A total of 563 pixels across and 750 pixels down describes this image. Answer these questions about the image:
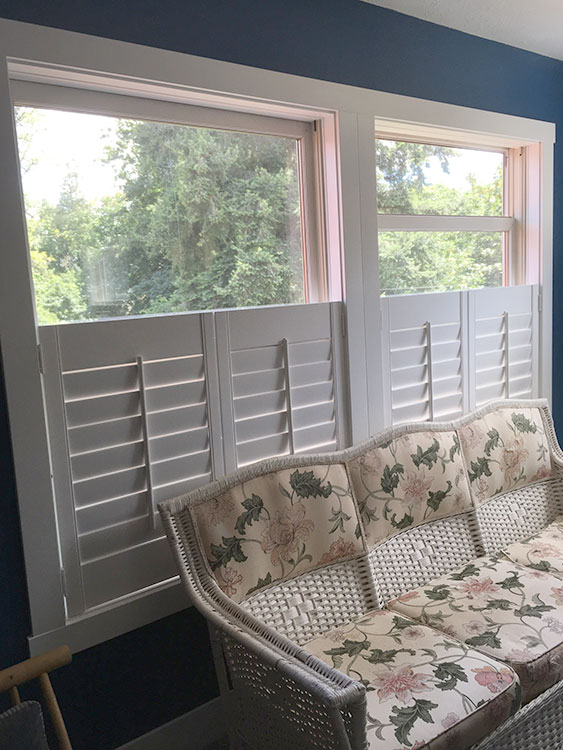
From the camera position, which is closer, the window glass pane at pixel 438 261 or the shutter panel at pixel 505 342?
the window glass pane at pixel 438 261

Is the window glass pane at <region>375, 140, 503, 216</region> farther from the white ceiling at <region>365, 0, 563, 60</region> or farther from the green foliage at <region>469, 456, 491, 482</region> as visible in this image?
the green foliage at <region>469, 456, 491, 482</region>

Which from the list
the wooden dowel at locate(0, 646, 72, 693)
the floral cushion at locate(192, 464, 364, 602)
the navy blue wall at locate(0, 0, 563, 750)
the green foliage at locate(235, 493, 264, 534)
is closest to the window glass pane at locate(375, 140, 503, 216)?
the navy blue wall at locate(0, 0, 563, 750)

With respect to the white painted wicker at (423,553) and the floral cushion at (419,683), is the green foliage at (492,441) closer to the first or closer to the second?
the white painted wicker at (423,553)

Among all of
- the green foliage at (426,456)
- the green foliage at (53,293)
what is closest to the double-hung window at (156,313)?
the green foliage at (53,293)

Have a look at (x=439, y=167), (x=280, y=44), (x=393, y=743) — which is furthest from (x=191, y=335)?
(x=439, y=167)

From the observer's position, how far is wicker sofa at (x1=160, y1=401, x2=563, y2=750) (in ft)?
4.54

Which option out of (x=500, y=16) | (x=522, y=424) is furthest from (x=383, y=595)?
(x=500, y=16)

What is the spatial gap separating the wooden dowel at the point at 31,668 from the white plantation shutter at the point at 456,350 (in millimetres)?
1358

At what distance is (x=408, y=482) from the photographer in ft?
6.68

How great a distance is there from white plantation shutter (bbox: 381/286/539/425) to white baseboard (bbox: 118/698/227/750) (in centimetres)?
114

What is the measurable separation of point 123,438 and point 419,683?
96cm

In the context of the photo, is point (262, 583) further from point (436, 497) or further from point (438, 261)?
point (438, 261)

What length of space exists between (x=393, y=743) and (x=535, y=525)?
1.30 metres

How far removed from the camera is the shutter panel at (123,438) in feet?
5.27
